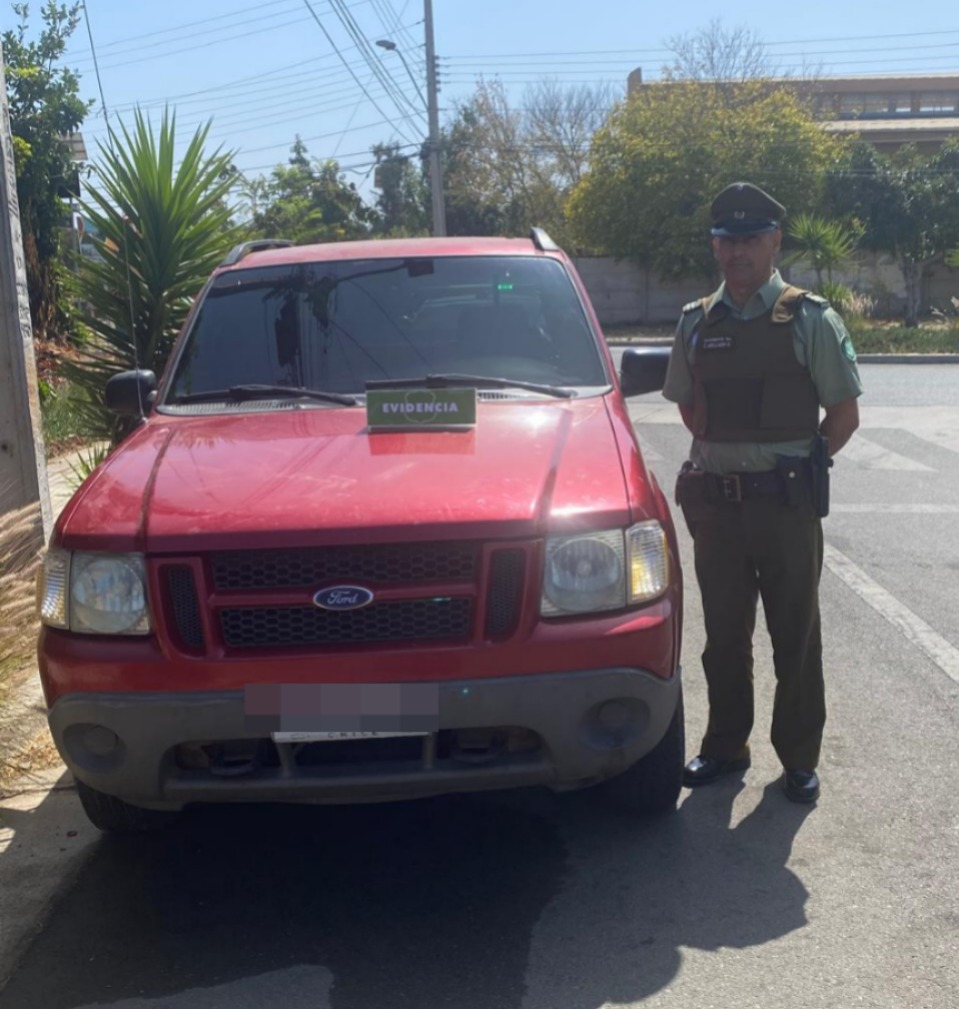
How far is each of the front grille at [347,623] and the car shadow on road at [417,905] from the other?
83cm

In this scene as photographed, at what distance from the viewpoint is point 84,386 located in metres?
8.39

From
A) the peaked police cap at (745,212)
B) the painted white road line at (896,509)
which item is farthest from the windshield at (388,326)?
the painted white road line at (896,509)

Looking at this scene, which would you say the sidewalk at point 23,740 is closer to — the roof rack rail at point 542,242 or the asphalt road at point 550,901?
the asphalt road at point 550,901

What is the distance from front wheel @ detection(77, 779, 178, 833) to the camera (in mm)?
3977

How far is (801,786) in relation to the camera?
14.0 feet

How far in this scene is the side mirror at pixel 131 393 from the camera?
502cm

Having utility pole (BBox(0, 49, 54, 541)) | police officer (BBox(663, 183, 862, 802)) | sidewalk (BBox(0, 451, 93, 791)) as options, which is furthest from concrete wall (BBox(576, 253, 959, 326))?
police officer (BBox(663, 183, 862, 802))

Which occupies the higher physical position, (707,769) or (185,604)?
(185,604)

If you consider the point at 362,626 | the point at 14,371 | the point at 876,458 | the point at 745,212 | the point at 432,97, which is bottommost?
the point at 876,458

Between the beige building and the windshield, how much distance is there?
179 feet

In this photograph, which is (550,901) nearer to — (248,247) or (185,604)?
(185,604)

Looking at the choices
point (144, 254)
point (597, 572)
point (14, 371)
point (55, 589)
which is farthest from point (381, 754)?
point (144, 254)

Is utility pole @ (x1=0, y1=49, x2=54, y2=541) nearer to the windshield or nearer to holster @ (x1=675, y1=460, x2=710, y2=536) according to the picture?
the windshield

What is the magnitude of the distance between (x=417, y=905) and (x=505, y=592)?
99 centimetres
